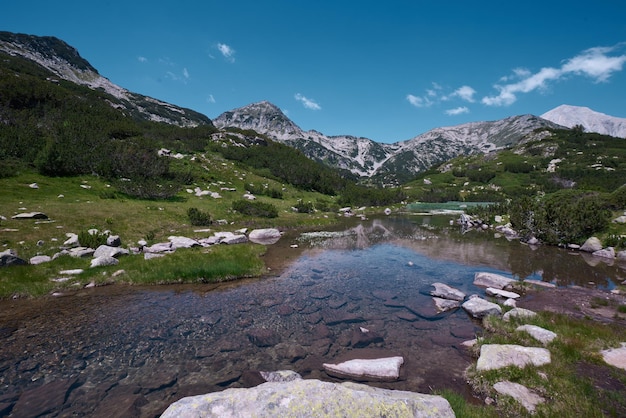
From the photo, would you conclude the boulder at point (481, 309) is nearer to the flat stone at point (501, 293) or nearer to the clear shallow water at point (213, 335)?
the clear shallow water at point (213, 335)

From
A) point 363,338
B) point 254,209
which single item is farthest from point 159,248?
point 254,209

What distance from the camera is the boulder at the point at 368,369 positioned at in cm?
880

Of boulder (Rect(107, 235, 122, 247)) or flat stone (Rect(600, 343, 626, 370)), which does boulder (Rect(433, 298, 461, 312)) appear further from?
boulder (Rect(107, 235, 122, 247))

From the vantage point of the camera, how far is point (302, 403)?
187 inches

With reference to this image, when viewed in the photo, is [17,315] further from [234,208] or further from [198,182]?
[198,182]

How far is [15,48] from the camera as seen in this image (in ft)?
456

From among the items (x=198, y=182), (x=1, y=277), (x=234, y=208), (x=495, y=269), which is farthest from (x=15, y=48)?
(x=495, y=269)

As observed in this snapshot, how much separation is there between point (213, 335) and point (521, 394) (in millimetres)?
10558

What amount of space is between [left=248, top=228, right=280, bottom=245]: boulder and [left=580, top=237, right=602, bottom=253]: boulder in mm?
31566

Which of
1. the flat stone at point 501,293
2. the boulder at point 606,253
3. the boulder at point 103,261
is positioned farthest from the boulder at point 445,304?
the boulder at point 606,253

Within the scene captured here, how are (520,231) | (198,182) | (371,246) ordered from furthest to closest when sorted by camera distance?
(198,182)
(520,231)
(371,246)

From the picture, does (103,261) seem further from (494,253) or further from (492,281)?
(494,253)

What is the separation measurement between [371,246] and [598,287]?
18014mm

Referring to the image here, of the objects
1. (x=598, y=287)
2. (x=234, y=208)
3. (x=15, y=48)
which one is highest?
(x=15, y=48)
